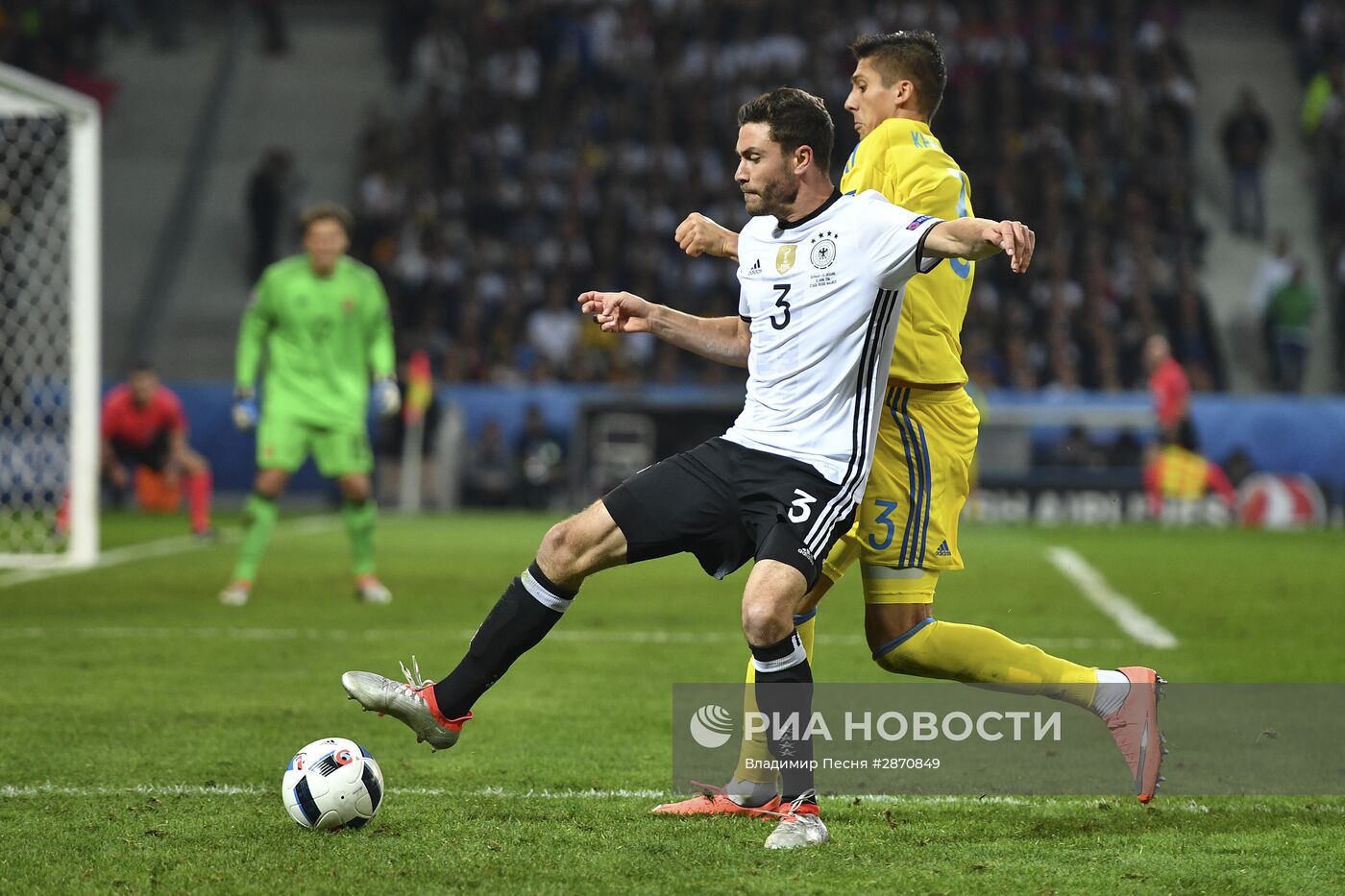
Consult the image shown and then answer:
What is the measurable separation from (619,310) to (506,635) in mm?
977

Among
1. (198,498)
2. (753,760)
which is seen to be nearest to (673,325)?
(753,760)

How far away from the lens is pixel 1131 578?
12797mm

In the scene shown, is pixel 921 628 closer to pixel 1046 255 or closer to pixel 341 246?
pixel 341 246

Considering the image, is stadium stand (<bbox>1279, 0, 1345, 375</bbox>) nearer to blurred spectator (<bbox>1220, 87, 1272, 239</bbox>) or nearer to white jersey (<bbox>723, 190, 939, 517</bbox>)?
blurred spectator (<bbox>1220, 87, 1272, 239</bbox>)

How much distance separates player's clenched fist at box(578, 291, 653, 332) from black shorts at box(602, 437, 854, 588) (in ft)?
1.39

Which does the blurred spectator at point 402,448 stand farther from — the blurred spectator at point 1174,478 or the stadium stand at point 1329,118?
the stadium stand at point 1329,118

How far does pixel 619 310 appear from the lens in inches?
196

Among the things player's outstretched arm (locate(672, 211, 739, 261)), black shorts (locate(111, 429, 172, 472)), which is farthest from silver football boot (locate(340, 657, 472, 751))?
black shorts (locate(111, 429, 172, 472))

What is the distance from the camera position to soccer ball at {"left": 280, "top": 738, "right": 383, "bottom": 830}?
4.60 m

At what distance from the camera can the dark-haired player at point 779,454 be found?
460cm

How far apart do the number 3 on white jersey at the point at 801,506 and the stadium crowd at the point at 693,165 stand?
17.0 metres

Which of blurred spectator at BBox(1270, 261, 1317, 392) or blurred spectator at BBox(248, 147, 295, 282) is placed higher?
blurred spectator at BBox(248, 147, 295, 282)

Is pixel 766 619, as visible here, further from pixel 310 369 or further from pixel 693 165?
pixel 693 165

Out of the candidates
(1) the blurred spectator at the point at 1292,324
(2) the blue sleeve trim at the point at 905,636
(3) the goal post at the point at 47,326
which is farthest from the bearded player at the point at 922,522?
(1) the blurred spectator at the point at 1292,324
